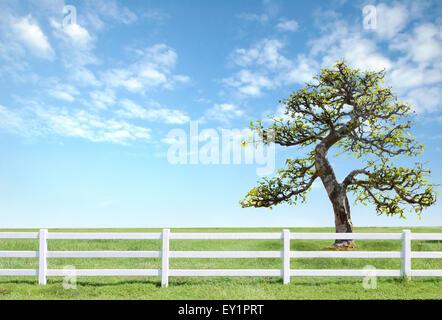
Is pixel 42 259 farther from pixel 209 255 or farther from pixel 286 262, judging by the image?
pixel 286 262

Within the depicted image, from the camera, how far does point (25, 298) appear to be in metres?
9.21

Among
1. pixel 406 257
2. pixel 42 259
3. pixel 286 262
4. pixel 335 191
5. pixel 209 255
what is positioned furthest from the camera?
pixel 335 191

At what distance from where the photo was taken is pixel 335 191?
54.1 feet

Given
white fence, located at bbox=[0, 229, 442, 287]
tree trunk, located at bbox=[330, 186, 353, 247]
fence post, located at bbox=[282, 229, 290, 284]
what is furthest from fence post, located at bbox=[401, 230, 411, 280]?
tree trunk, located at bbox=[330, 186, 353, 247]

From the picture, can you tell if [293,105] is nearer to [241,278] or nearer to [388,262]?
[388,262]

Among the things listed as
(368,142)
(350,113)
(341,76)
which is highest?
(341,76)

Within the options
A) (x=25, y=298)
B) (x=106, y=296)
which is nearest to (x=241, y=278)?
(x=106, y=296)

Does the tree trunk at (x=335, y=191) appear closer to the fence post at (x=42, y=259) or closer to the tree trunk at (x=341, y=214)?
the tree trunk at (x=341, y=214)

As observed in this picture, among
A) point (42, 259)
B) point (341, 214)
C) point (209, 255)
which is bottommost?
point (42, 259)

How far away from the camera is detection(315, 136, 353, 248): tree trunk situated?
53.5 ft

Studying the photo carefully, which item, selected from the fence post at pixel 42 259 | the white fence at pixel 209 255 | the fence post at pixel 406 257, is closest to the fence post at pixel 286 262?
the white fence at pixel 209 255

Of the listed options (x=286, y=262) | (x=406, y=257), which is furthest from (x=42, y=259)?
(x=406, y=257)
